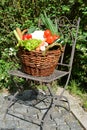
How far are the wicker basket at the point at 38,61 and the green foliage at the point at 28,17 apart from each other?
114 centimetres

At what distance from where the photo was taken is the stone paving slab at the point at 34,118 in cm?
409

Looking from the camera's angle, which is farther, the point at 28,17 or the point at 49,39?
the point at 28,17

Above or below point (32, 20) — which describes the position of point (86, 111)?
below

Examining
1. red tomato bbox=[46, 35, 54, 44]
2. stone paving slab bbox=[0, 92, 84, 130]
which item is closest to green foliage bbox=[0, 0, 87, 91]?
stone paving slab bbox=[0, 92, 84, 130]

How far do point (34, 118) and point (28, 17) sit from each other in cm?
184

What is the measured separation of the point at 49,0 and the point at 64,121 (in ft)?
6.60

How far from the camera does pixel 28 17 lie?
17.8ft

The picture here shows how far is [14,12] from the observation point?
5.41 m

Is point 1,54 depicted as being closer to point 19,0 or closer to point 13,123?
point 19,0

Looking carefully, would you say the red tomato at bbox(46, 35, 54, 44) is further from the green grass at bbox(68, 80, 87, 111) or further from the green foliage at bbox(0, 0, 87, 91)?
the green grass at bbox(68, 80, 87, 111)

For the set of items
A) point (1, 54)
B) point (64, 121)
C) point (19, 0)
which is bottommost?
point (64, 121)

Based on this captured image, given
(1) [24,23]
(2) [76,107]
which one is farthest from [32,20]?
(2) [76,107]

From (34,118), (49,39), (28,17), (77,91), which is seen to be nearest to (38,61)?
(49,39)

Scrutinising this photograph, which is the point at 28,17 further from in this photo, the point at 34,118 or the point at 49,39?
the point at 34,118
